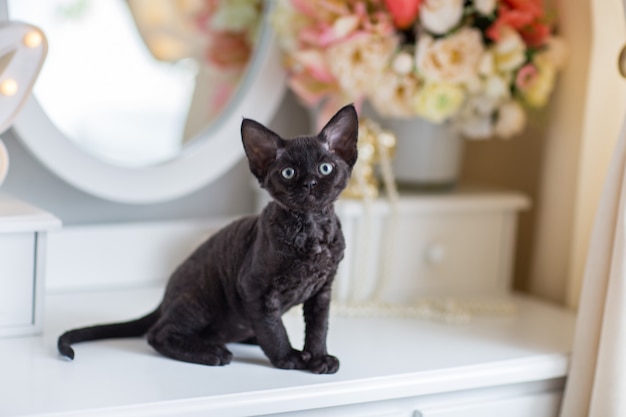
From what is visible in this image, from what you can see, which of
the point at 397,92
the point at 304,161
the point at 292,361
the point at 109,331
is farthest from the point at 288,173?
the point at 397,92

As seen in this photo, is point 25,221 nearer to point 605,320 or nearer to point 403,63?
point 403,63

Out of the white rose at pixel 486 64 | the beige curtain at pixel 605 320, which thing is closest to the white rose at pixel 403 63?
the white rose at pixel 486 64

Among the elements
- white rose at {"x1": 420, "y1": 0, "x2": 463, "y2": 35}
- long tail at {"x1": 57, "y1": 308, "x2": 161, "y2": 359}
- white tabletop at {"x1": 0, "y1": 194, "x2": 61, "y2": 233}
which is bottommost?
long tail at {"x1": 57, "y1": 308, "x2": 161, "y2": 359}

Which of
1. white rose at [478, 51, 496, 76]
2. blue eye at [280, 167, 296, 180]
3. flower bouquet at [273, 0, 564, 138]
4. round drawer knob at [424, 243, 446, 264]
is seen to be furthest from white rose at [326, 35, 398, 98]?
blue eye at [280, 167, 296, 180]

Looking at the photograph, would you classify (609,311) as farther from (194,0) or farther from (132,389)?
(194,0)

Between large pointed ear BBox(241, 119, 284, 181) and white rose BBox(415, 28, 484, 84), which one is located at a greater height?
white rose BBox(415, 28, 484, 84)

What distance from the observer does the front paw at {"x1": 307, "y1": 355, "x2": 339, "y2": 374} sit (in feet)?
3.30

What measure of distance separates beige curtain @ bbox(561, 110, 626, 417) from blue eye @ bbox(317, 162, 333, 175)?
385mm

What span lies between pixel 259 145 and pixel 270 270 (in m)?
0.14

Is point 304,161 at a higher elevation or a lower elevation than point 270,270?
higher

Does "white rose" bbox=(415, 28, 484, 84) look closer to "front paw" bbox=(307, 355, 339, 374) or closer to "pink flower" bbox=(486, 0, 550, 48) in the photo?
"pink flower" bbox=(486, 0, 550, 48)

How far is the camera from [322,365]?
101 cm

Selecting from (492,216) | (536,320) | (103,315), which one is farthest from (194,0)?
(536,320)

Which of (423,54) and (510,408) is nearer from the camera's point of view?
(510,408)
